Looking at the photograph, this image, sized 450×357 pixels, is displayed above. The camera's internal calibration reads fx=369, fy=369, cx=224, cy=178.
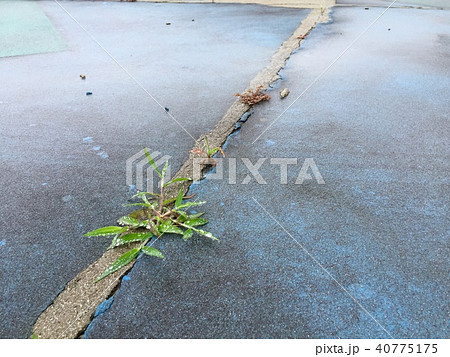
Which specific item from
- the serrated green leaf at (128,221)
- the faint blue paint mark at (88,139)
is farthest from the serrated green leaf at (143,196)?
the faint blue paint mark at (88,139)

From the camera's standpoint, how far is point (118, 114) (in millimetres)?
2779

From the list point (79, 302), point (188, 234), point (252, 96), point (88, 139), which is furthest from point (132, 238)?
point (252, 96)

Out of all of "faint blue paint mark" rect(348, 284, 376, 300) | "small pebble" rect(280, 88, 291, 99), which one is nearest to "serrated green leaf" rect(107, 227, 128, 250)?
"faint blue paint mark" rect(348, 284, 376, 300)

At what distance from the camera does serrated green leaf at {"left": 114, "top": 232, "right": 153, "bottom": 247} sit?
5.10 feet

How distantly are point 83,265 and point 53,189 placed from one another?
635 mm

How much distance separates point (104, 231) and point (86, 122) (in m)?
1.33

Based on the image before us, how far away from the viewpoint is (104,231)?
1.59 m

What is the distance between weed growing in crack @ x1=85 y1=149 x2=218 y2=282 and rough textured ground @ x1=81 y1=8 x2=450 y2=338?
0.06 metres

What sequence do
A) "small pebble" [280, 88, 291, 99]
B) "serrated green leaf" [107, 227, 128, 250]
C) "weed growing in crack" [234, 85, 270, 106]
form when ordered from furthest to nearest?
"small pebble" [280, 88, 291, 99] < "weed growing in crack" [234, 85, 270, 106] < "serrated green leaf" [107, 227, 128, 250]

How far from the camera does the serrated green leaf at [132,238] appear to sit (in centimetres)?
155

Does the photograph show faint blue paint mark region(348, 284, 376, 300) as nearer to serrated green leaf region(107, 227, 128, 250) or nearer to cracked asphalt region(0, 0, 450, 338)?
cracked asphalt region(0, 0, 450, 338)

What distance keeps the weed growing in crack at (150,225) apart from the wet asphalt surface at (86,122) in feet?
0.23

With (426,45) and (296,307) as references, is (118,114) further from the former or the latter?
(426,45)

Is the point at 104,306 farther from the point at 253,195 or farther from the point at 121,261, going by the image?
the point at 253,195
